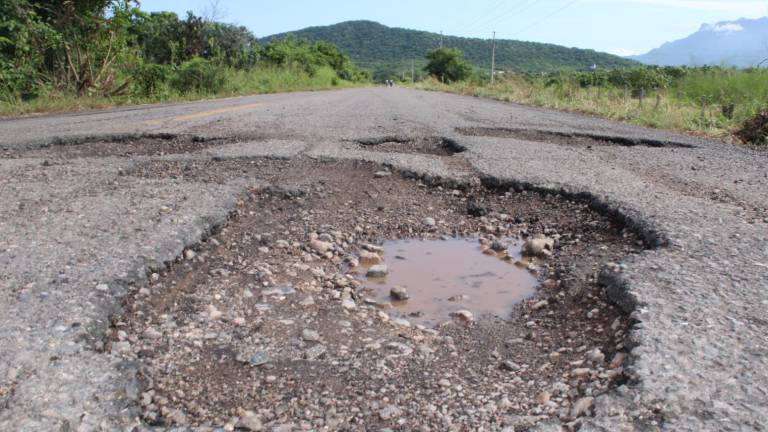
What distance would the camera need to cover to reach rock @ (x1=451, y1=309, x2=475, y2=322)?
7.13ft

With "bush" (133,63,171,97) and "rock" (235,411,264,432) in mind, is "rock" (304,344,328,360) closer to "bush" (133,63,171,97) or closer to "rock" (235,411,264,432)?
"rock" (235,411,264,432)

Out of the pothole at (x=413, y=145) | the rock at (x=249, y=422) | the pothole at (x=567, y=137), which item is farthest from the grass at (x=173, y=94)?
the rock at (x=249, y=422)

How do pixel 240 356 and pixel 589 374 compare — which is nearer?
pixel 589 374

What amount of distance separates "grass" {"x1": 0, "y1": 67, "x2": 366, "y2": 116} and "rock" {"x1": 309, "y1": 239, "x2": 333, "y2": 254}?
7518mm

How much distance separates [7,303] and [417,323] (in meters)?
1.40

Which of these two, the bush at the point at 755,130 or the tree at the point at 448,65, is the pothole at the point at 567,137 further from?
the tree at the point at 448,65

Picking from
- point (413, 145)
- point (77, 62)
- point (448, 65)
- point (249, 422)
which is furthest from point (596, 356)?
point (448, 65)

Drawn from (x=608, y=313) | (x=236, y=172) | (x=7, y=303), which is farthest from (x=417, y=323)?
(x=236, y=172)

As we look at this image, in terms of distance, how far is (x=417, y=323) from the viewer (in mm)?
2152

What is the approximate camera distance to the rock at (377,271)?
8.66 ft

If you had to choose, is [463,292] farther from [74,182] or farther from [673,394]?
[74,182]

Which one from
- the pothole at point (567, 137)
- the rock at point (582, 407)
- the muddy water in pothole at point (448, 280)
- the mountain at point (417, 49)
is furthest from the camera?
the mountain at point (417, 49)

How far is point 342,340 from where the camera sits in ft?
6.17

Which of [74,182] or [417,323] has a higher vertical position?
[74,182]
